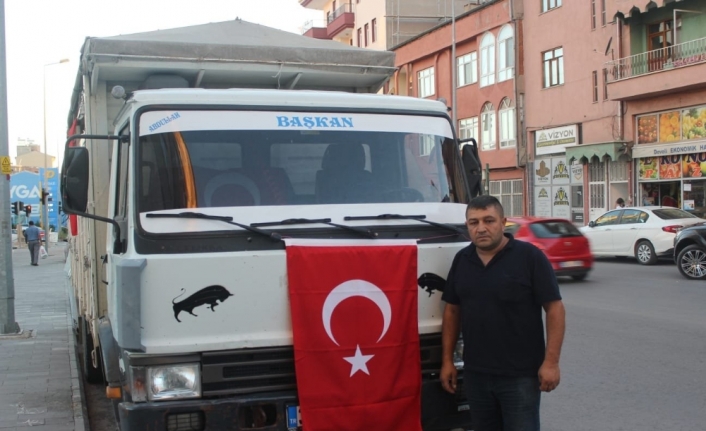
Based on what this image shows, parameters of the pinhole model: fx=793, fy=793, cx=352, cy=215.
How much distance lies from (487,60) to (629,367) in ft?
106

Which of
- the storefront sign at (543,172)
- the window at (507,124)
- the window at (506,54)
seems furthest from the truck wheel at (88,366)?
the window at (506,54)

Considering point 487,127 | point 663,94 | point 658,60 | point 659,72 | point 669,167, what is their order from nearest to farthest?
point 659,72 → point 669,167 → point 663,94 → point 658,60 → point 487,127

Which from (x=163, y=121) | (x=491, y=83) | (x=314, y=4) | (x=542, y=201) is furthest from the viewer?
(x=314, y=4)

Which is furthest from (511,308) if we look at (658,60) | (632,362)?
(658,60)

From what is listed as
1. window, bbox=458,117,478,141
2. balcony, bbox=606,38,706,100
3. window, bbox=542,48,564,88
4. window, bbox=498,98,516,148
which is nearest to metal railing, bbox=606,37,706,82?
balcony, bbox=606,38,706,100

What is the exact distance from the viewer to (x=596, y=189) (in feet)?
104

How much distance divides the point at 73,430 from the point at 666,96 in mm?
25954

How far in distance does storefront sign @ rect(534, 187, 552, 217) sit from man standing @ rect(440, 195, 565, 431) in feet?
103

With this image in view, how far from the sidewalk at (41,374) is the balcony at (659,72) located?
20.6m

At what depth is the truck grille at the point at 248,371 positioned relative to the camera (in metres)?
4.18

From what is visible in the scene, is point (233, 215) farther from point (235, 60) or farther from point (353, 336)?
point (235, 60)

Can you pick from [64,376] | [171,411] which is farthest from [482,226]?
[64,376]

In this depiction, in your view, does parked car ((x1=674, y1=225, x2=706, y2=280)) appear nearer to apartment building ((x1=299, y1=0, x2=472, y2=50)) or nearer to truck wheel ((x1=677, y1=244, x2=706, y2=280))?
truck wheel ((x1=677, y1=244, x2=706, y2=280))

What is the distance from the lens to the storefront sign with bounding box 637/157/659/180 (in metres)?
28.4
